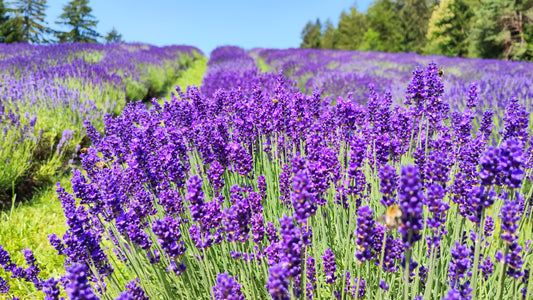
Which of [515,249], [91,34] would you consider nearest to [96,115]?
[515,249]

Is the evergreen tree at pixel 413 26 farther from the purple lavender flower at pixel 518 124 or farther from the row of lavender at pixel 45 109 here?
the purple lavender flower at pixel 518 124

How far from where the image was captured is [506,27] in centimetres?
1702

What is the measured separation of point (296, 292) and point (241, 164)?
0.88 meters

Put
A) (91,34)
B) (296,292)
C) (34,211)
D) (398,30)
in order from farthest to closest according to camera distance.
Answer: (91,34) → (398,30) → (34,211) → (296,292)

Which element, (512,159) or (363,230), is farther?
(363,230)

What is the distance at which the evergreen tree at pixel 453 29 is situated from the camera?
2295 cm

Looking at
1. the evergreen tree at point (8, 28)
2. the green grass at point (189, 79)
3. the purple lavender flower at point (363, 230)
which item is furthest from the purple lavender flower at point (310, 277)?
the evergreen tree at point (8, 28)

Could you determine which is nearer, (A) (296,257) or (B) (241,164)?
(A) (296,257)

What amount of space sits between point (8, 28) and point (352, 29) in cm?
3967

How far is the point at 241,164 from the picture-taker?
1993 millimetres

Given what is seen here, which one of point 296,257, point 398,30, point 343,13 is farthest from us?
point 343,13

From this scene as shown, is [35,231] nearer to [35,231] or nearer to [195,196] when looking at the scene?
[35,231]

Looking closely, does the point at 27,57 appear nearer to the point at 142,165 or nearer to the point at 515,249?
the point at 142,165

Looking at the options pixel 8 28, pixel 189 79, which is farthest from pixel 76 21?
pixel 189 79
